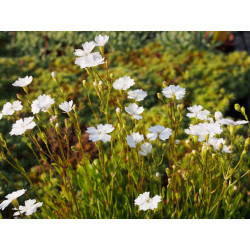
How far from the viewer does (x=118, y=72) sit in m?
3.08

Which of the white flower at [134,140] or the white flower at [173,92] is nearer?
the white flower at [134,140]

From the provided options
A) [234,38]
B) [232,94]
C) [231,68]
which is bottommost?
[232,94]

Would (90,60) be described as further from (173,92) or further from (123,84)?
(173,92)

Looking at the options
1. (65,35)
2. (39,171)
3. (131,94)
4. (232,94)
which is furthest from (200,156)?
(65,35)

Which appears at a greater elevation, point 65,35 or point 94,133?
point 65,35

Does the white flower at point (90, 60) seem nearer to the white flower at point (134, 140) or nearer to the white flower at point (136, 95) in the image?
the white flower at point (136, 95)

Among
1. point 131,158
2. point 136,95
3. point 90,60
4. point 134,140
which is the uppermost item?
point 90,60

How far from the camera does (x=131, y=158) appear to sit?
1.85 meters

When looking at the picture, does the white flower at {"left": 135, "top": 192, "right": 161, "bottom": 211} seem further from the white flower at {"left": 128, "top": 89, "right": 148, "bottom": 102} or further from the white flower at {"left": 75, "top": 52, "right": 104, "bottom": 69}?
the white flower at {"left": 75, "top": 52, "right": 104, "bottom": 69}

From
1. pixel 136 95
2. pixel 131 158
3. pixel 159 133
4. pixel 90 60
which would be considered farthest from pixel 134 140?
pixel 131 158

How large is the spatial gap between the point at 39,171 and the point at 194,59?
2208 mm

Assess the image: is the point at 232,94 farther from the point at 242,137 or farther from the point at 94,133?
the point at 94,133

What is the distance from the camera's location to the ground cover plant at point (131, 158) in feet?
4.16

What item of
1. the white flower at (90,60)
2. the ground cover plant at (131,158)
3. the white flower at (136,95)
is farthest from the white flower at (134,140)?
the white flower at (90,60)
